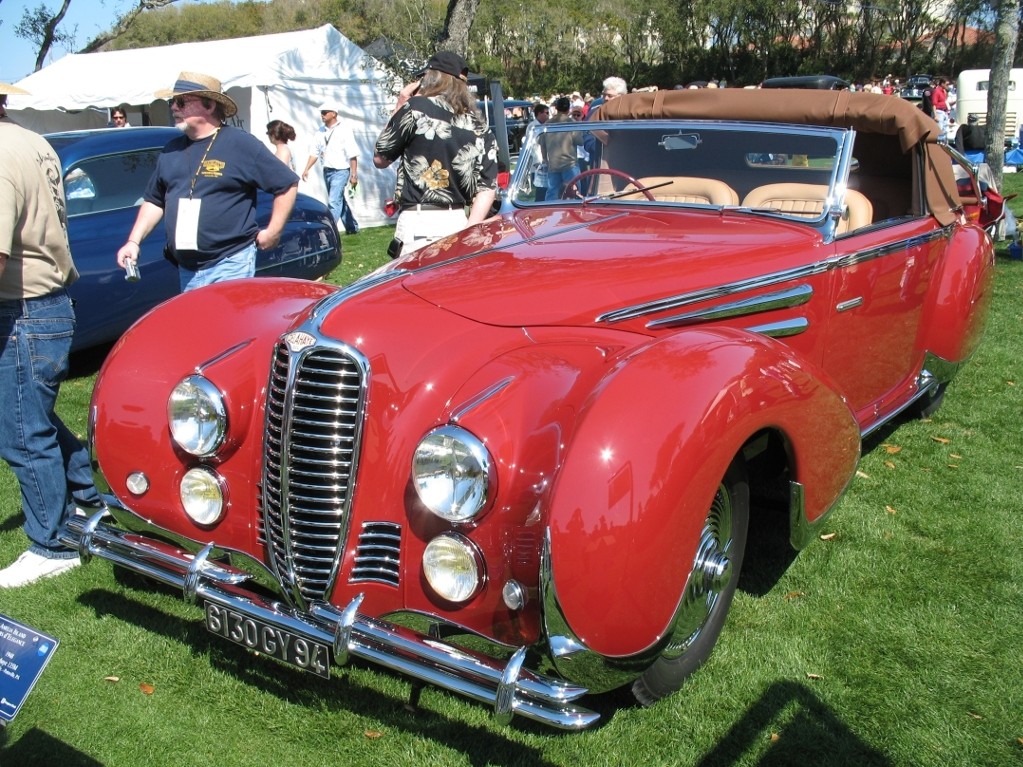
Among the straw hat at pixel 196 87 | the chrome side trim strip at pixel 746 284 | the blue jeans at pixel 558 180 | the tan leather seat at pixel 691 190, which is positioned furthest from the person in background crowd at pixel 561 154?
the straw hat at pixel 196 87

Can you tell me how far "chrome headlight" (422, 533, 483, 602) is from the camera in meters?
2.43

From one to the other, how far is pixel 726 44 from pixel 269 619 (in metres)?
42.2

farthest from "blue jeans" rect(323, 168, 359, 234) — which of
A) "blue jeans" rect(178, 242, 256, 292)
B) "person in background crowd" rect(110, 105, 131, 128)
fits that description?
"blue jeans" rect(178, 242, 256, 292)

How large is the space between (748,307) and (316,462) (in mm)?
1668

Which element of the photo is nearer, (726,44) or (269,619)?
(269,619)

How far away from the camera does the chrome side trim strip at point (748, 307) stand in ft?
10.4

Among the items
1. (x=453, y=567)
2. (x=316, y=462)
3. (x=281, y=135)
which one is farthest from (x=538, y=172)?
(x=281, y=135)

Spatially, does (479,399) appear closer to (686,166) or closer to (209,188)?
(686,166)

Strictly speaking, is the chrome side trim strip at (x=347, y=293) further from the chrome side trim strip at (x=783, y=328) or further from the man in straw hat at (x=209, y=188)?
the man in straw hat at (x=209, y=188)

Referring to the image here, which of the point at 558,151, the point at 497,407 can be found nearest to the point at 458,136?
the point at 558,151

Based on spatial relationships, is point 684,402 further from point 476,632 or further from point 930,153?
point 930,153

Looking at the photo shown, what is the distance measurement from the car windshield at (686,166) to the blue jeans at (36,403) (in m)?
2.13

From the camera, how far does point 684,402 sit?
2.42 meters

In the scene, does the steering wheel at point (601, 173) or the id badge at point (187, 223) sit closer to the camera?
the steering wheel at point (601, 173)
